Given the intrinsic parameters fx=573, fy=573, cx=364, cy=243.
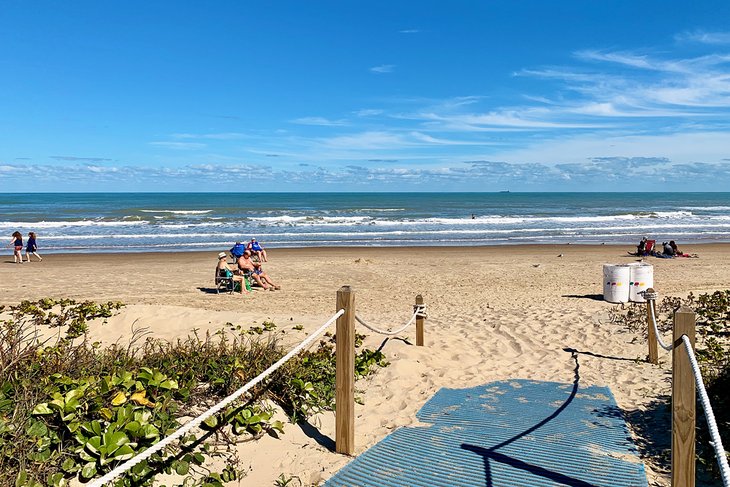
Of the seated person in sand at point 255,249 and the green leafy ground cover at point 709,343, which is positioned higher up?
the seated person in sand at point 255,249

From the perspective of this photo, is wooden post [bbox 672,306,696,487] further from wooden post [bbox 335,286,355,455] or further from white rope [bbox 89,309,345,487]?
white rope [bbox 89,309,345,487]

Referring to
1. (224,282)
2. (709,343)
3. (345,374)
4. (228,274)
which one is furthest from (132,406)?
(224,282)

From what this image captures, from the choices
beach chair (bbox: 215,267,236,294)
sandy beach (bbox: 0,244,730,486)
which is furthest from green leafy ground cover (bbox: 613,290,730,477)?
beach chair (bbox: 215,267,236,294)

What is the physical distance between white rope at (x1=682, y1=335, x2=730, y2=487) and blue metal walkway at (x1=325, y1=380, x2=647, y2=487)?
1117 mm

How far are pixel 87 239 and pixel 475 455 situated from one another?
2974 centimetres

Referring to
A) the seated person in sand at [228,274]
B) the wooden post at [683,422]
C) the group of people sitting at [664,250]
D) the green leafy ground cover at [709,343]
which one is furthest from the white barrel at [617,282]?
the group of people sitting at [664,250]

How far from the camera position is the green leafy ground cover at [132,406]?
11.3 ft

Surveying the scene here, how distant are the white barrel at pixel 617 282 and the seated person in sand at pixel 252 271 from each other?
25.3ft

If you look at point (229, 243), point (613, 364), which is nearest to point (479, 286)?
point (613, 364)

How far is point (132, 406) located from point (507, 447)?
9.07 feet

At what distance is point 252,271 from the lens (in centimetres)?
1434

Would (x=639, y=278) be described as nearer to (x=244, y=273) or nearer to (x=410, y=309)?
(x=410, y=309)

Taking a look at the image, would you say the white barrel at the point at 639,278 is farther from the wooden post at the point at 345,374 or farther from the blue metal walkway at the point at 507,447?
the wooden post at the point at 345,374

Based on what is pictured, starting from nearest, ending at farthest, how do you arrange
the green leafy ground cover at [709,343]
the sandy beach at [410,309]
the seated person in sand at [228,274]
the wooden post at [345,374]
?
the wooden post at [345,374] < the green leafy ground cover at [709,343] < the sandy beach at [410,309] < the seated person in sand at [228,274]
